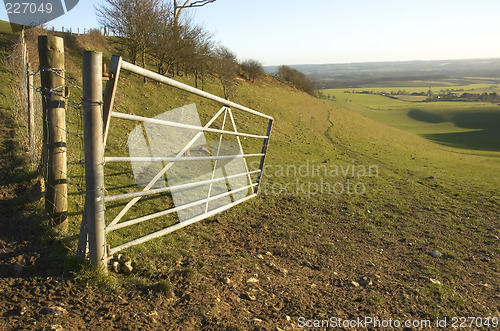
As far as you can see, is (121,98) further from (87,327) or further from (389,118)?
(389,118)

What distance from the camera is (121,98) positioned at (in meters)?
14.2

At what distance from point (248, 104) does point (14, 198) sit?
24312 mm

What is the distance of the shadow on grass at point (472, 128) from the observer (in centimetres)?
3883

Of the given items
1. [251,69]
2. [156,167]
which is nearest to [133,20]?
[156,167]

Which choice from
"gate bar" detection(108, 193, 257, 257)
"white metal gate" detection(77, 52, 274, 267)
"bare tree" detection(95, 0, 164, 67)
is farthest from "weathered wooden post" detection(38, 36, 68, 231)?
"bare tree" detection(95, 0, 164, 67)

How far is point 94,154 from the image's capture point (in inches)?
119

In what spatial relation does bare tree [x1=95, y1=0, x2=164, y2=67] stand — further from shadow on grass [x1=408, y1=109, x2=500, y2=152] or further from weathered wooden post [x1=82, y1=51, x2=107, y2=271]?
shadow on grass [x1=408, y1=109, x2=500, y2=152]

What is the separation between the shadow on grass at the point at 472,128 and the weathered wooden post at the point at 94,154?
41.5m

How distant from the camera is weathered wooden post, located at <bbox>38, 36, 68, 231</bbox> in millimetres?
3513

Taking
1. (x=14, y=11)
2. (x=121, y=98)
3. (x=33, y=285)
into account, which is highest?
(x=14, y=11)

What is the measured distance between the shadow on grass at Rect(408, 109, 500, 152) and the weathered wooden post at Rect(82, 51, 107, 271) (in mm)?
41517

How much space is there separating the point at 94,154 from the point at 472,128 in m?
63.3

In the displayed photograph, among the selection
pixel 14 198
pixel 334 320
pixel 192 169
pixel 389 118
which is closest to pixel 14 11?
pixel 192 169

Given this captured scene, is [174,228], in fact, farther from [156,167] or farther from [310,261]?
[156,167]
